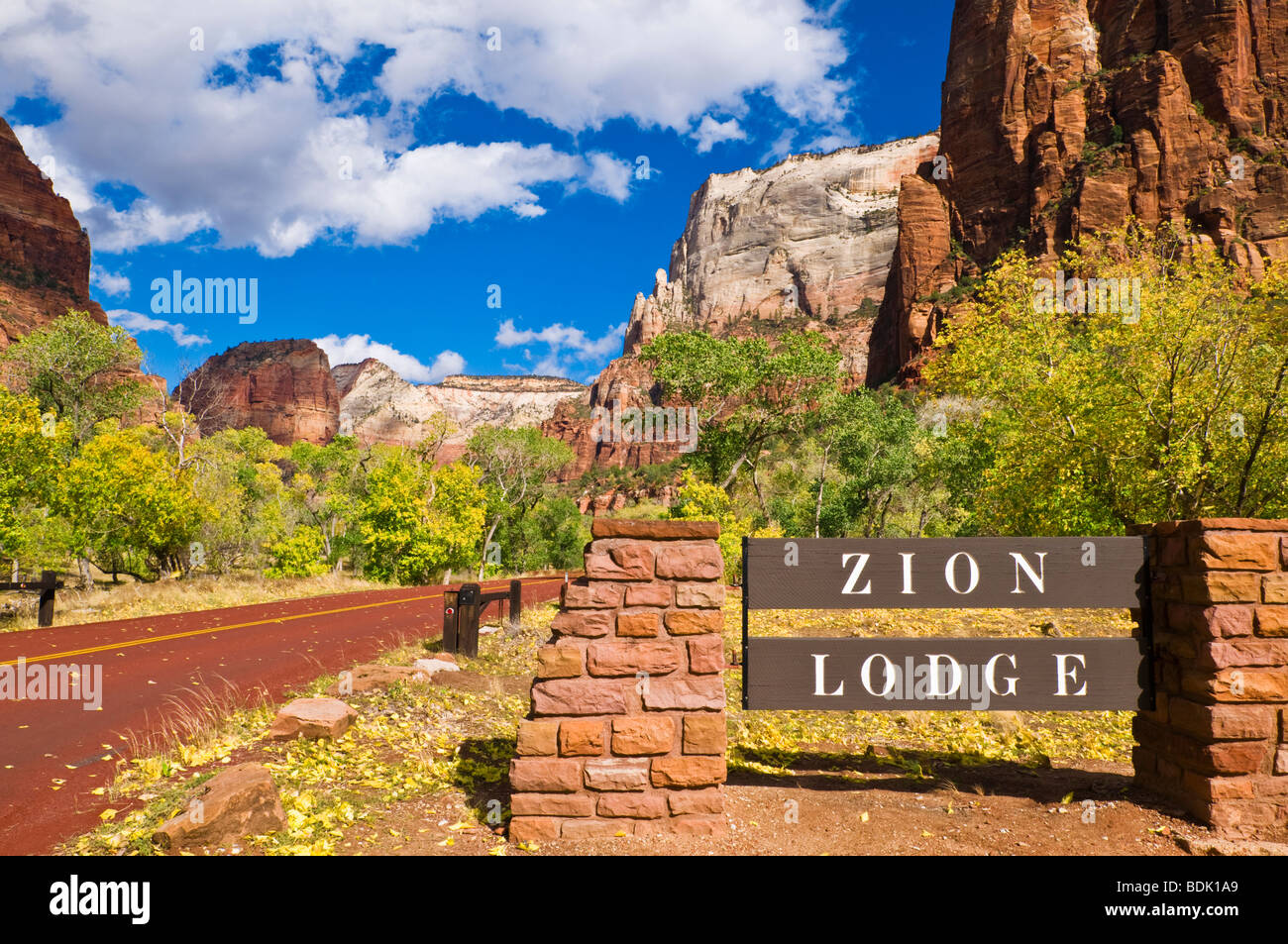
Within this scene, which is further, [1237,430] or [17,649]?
[1237,430]

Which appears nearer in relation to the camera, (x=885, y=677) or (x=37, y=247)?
(x=885, y=677)

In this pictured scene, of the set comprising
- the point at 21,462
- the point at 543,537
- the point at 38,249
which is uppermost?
the point at 38,249

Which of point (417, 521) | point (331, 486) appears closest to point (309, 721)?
point (417, 521)

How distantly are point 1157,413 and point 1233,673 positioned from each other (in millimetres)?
10517

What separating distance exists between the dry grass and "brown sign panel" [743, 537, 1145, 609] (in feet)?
48.3

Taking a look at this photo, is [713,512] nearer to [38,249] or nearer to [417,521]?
[417,521]

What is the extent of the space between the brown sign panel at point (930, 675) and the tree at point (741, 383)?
22.5m

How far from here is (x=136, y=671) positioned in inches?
362

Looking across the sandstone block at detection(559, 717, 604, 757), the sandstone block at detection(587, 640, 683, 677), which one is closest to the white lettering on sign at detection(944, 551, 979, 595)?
the sandstone block at detection(587, 640, 683, 677)

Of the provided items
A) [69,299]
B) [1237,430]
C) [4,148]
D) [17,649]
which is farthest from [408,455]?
[4,148]

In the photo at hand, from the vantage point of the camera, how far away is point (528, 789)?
4180 mm
